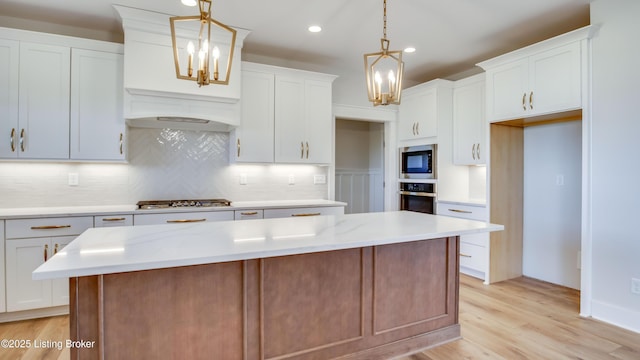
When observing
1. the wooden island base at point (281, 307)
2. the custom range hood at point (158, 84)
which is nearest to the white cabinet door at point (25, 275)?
the custom range hood at point (158, 84)

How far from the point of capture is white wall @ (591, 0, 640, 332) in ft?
8.57

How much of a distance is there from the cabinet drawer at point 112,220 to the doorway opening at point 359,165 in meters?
3.77

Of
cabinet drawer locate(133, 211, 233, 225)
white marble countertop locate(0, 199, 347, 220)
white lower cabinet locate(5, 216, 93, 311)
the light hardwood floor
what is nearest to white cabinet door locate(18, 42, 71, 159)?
white marble countertop locate(0, 199, 347, 220)

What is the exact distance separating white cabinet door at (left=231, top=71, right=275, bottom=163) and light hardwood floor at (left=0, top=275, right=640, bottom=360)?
7.10 feet

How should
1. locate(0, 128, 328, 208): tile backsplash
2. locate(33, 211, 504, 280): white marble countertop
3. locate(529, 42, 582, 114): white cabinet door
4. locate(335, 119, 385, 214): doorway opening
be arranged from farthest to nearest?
1. locate(335, 119, 385, 214): doorway opening
2. locate(0, 128, 328, 208): tile backsplash
3. locate(529, 42, 582, 114): white cabinet door
4. locate(33, 211, 504, 280): white marble countertop

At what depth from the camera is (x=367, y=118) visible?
189 inches

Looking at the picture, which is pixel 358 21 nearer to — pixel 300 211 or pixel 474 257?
pixel 300 211

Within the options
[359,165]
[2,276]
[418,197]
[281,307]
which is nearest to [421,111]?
[418,197]

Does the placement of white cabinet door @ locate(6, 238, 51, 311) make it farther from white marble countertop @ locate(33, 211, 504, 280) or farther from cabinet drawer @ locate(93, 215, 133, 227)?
white marble countertop @ locate(33, 211, 504, 280)

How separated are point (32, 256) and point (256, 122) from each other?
2.28 m

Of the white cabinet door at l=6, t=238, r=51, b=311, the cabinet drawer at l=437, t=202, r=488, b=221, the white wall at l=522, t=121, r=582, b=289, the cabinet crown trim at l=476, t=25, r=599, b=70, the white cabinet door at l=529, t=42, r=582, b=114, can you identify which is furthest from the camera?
the cabinet drawer at l=437, t=202, r=488, b=221

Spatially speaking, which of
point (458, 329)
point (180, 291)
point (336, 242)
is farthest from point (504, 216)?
point (180, 291)

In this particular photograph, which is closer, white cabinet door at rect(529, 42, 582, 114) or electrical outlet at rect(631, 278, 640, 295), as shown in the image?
electrical outlet at rect(631, 278, 640, 295)

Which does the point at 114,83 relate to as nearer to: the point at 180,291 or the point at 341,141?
the point at 180,291
